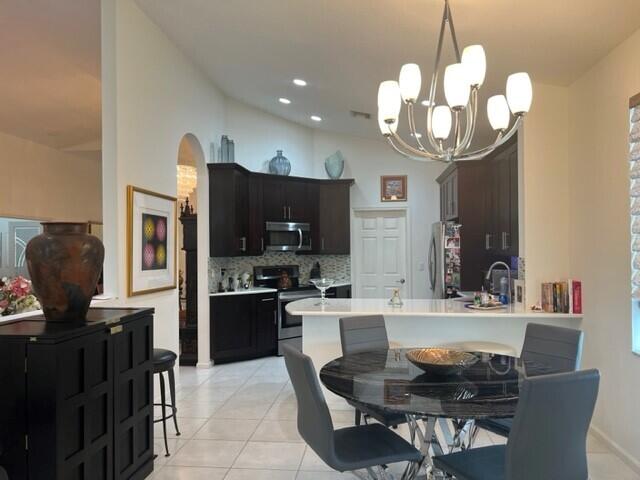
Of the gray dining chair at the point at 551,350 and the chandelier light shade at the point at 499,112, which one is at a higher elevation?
the chandelier light shade at the point at 499,112

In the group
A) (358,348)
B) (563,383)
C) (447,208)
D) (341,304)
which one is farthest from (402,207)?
(563,383)

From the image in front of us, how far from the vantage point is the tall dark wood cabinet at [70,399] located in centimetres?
198

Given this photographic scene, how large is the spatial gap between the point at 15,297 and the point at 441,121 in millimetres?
2616

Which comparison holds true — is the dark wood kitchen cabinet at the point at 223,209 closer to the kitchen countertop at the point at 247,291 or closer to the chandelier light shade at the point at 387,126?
the kitchen countertop at the point at 247,291

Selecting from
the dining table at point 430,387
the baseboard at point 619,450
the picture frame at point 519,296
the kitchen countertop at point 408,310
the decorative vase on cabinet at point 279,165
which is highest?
the decorative vase on cabinet at point 279,165

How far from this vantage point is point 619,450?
2938 mm

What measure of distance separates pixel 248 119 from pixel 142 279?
11.4 feet

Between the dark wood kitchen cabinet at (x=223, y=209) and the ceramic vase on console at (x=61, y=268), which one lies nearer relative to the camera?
the ceramic vase on console at (x=61, y=268)

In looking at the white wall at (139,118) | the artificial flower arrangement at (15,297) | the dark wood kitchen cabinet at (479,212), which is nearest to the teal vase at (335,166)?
the dark wood kitchen cabinet at (479,212)

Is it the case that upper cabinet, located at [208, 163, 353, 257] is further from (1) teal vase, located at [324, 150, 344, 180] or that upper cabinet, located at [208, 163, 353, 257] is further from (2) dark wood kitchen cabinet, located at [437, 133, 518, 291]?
(2) dark wood kitchen cabinet, located at [437, 133, 518, 291]

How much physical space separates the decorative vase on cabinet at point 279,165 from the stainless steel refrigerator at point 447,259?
2261 mm

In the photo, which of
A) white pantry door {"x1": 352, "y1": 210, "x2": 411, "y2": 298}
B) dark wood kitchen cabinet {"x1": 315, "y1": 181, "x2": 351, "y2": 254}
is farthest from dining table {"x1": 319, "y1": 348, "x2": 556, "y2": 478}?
white pantry door {"x1": 352, "y1": 210, "x2": 411, "y2": 298}

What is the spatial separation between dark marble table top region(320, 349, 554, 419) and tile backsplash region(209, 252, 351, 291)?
372 cm

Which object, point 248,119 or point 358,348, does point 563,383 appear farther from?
point 248,119
